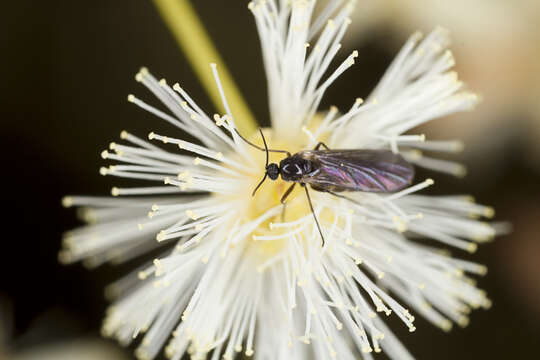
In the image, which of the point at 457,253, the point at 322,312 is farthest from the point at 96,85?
the point at 457,253

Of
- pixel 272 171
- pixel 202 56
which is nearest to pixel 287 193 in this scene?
pixel 272 171

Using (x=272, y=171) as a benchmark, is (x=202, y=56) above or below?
above

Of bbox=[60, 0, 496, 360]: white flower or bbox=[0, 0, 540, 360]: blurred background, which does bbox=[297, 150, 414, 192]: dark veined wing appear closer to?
bbox=[60, 0, 496, 360]: white flower

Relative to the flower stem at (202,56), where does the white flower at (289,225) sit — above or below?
below

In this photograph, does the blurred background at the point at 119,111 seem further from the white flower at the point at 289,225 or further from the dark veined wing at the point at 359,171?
the dark veined wing at the point at 359,171

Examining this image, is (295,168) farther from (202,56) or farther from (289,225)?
(202,56)

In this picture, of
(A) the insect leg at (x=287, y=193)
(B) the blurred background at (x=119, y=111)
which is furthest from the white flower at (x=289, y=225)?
(B) the blurred background at (x=119, y=111)

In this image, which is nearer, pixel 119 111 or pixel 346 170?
pixel 346 170
